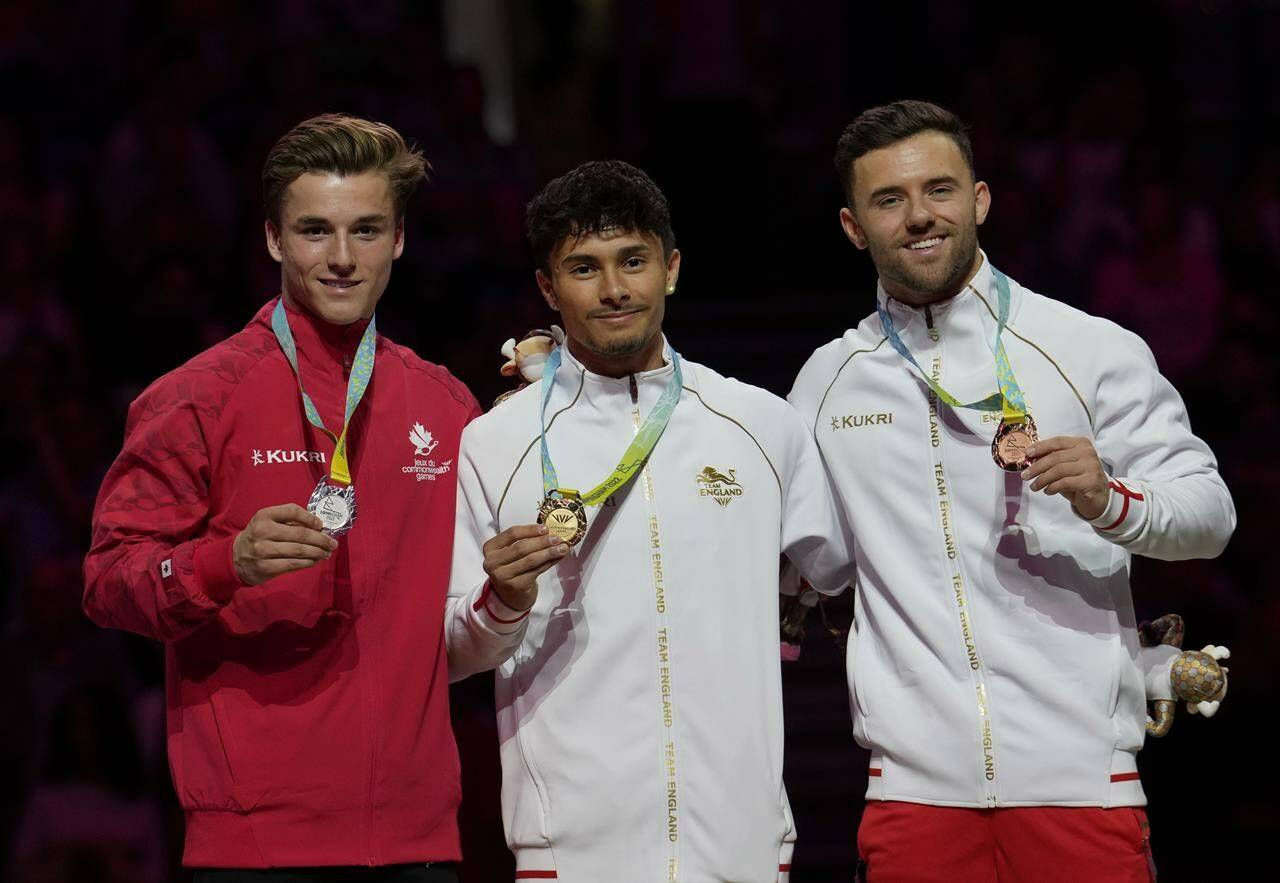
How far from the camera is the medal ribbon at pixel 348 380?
3.13 m

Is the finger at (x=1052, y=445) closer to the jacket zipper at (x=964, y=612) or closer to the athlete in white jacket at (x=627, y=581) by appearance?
the jacket zipper at (x=964, y=612)

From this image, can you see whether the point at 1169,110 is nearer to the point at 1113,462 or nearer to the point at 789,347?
the point at 789,347

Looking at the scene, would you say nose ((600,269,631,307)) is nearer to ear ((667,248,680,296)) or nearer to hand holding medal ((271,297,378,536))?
ear ((667,248,680,296))

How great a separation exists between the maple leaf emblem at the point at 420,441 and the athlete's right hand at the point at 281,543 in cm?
43

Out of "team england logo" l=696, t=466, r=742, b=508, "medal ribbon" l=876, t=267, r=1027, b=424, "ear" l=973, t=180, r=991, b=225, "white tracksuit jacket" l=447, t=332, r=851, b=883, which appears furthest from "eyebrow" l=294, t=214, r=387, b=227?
"ear" l=973, t=180, r=991, b=225

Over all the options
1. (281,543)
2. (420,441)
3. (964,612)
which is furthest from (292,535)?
(964,612)

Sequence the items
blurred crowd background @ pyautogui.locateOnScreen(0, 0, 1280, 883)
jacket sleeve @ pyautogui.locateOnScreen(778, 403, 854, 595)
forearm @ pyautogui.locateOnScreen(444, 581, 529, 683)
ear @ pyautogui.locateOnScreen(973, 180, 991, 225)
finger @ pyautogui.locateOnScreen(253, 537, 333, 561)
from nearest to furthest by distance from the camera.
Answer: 1. finger @ pyautogui.locateOnScreen(253, 537, 333, 561)
2. forearm @ pyautogui.locateOnScreen(444, 581, 529, 683)
3. jacket sleeve @ pyautogui.locateOnScreen(778, 403, 854, 595)
4. ear @ pyautogui.locateOnScreen(973, 180, 991, 225)
5. blurred crowd background @ pyautogui.locateOnScreen(0, 0, 1280, 883)

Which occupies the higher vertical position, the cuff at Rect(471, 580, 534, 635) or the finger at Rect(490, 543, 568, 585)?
the finger at Rect(490, 543, 568, 585)

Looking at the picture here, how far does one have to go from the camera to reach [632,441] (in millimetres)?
3309

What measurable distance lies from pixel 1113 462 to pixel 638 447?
0.95 metres

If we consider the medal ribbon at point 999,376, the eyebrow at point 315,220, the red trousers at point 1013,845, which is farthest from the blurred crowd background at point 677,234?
the eyebrow at point 315,220

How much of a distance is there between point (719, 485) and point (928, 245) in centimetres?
66

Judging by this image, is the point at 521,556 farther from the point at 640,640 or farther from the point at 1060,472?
the point at 1060,472

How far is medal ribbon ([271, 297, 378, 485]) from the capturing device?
3131 mm
